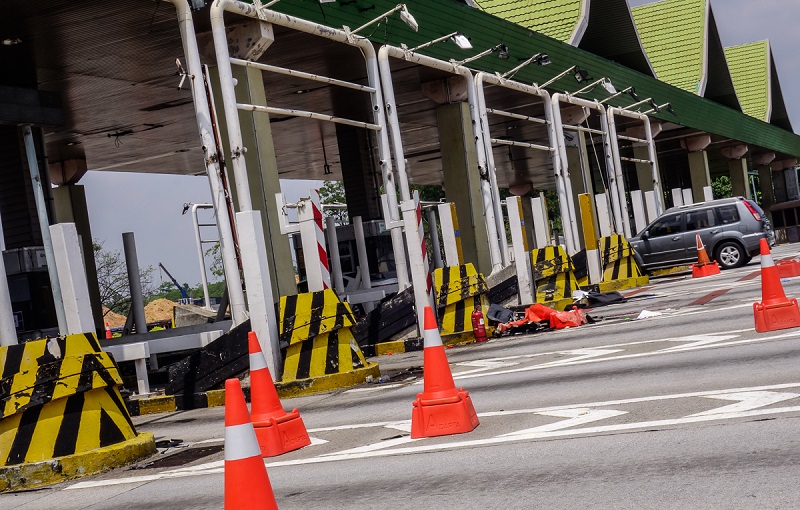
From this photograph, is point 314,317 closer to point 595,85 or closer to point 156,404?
point 156,404

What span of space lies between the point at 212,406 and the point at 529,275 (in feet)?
25.4

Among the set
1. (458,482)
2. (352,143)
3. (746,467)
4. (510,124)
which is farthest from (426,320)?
(510,124)

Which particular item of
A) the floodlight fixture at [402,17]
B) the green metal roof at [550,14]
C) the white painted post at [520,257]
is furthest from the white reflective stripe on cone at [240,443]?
the green metal roof at [550,14]

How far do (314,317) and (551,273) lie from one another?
8221 millimetres

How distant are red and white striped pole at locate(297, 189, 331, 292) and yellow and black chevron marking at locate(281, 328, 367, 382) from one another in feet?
2.03

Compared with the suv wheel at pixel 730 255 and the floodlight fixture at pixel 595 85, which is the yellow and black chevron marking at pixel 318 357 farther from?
the floodlight fixture at pixel 595 85

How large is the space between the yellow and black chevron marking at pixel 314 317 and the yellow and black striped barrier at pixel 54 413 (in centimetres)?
388

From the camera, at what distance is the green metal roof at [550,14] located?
32281mm

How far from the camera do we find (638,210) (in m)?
31.2

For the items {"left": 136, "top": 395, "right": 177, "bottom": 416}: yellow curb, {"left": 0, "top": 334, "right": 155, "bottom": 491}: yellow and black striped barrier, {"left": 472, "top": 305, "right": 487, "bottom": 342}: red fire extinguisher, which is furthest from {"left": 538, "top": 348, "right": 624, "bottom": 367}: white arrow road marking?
{"left": 0, "top": 334, "right": 155, "bottom": 491}: yellow and black striped barrier

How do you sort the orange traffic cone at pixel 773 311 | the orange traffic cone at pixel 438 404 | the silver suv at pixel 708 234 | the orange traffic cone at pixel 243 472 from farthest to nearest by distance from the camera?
the silver suv at pixel 708 234 → the orange traffic cone at pixel 773 311 → the orange traffic cone at pixel 438 404 → the orange traffic cone at pixel 243 472

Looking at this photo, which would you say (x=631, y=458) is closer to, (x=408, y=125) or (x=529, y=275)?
(x=529, y=275)

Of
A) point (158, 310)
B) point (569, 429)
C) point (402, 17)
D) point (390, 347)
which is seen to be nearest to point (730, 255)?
point (402, 17)

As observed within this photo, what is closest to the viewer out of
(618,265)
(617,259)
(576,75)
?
(617,259)
